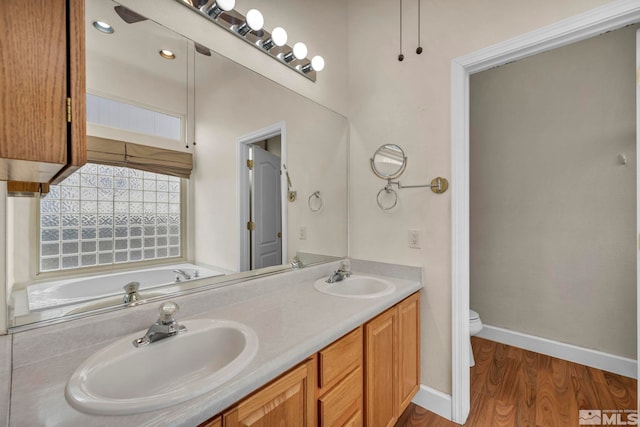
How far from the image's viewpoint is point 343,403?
1.05 metres

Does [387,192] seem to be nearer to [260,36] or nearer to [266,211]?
[266,211]

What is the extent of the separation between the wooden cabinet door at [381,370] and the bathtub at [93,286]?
33.6 inches

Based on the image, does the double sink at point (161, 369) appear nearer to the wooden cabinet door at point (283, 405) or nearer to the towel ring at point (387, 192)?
the wooden cabinet door at point (283, 405)

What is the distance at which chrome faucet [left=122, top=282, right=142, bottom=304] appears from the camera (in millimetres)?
976

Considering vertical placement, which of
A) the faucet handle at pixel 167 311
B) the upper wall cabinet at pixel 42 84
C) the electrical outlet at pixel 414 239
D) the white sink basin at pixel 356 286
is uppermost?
the upper wall cabinet at pixel 42 84

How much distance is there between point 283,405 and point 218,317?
1.46 feet

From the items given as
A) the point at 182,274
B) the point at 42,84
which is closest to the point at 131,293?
the point at 182,274

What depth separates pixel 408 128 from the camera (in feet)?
5.76

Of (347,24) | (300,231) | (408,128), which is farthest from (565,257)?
(347,24)

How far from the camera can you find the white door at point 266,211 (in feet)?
4.85

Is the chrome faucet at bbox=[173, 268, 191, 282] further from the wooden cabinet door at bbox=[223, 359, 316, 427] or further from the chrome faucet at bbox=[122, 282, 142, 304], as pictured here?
the wooden cabinet door at bbox=[223, 359, 316, 427]

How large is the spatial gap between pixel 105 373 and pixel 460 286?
1598 millimetres

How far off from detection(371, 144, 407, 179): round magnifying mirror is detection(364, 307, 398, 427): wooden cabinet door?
2.82 ft

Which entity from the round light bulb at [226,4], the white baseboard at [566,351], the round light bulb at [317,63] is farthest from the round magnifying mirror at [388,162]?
the white baseboard at [566,351]
